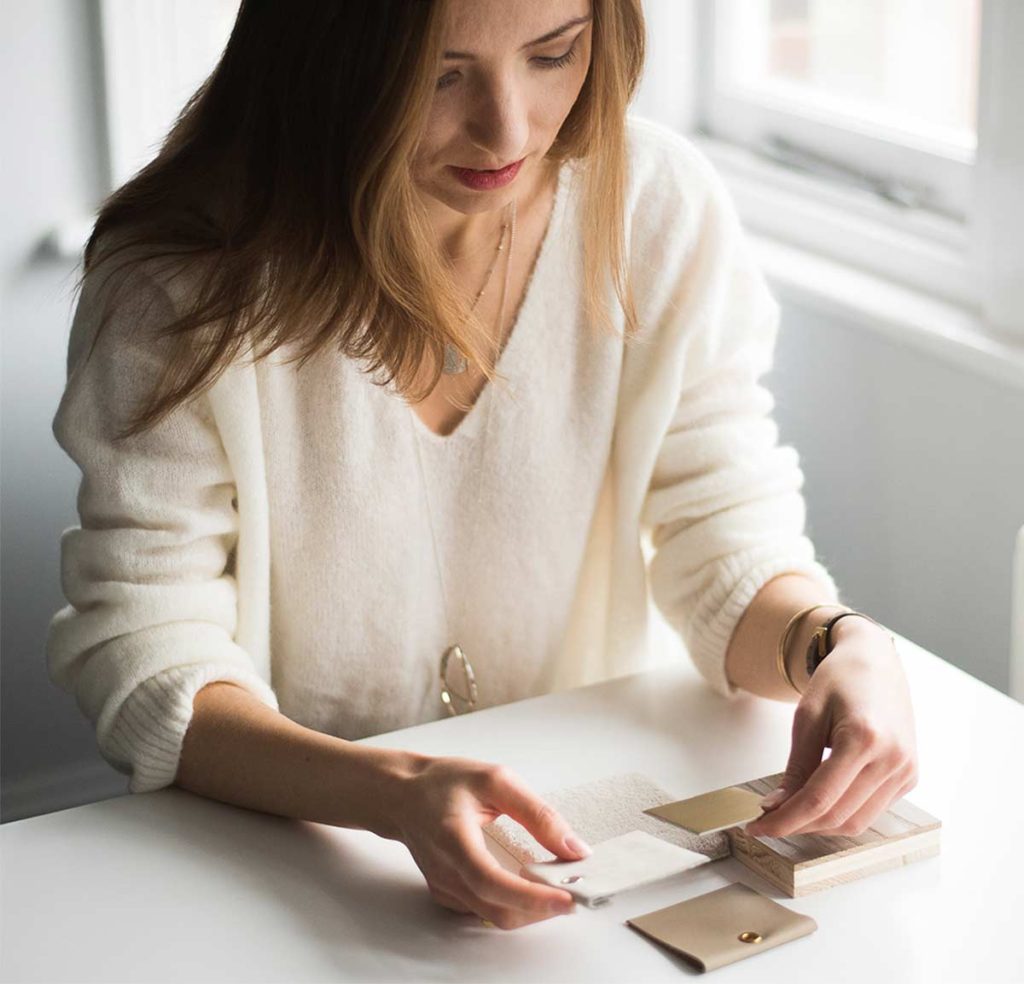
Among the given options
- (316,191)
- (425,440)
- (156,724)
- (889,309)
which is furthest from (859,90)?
(156,724)

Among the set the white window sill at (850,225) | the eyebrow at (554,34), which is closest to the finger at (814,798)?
the eyebrow at (554,34)

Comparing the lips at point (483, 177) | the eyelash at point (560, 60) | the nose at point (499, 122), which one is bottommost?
the lips at point (483, 177)

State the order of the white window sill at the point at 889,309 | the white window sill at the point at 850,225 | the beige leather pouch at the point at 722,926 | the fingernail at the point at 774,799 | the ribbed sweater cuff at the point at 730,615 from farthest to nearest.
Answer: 1. the white window sill at the point at 850,225
2. the white window sill at the point at 889,309
3. the ribbed sweater cuff at the point at 730,615
4. the fingernail at the point at 774,799
5. the beige leather pouch at the point at 722,926

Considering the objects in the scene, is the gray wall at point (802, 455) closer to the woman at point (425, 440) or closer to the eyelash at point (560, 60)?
the woman at point (425, 440)

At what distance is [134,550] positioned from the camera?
110cm

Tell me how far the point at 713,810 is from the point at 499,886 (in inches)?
7.0

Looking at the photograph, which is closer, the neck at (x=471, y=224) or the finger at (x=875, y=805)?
the finger at (x=875, y=805)

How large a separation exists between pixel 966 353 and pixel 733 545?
427 mm

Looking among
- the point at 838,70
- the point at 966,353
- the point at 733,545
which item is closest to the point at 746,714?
the point at 733,545

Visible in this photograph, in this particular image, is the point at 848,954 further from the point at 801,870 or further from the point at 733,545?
the point at 733,545

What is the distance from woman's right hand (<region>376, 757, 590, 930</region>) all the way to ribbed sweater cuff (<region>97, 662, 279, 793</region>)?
0.63 ft

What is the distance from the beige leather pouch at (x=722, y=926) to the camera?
84 centimetres

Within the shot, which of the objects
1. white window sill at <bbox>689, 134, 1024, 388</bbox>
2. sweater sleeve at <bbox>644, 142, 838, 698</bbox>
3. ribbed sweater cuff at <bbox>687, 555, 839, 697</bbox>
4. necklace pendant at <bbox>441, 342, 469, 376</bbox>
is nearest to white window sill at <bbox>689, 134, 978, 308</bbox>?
white window sill at <bbox>689, 134, 1024, 388</bbox>

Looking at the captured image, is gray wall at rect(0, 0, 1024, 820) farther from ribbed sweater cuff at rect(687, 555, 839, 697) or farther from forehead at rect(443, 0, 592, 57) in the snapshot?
forehead at rect(443, 0, 592, 57)
